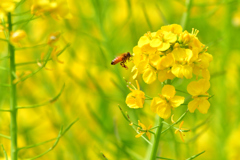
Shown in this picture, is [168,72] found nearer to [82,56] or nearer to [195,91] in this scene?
→ [195,91]

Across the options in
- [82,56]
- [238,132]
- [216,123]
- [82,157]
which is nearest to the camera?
[82,157]

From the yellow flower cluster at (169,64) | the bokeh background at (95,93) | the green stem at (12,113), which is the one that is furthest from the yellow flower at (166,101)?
the bokeh background at (95,93)

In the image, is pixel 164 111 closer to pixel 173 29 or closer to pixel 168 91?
pixel 168 91

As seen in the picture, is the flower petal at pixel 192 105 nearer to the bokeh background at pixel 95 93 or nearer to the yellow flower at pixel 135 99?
the yellow flower at pixel 135 99

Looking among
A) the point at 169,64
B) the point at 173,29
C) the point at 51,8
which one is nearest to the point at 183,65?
the point at 169,64

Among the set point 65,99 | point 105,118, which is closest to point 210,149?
point 105,118

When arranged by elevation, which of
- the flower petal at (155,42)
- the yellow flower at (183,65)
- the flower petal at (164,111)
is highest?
the flower petal at (155,42)

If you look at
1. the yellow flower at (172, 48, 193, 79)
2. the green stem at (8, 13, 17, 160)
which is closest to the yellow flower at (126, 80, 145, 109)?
the yellow flower at (172, 48, 193, 79)
